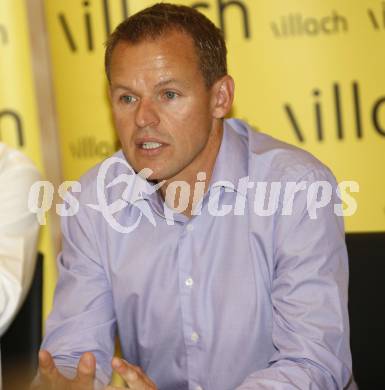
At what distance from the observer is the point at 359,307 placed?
2.09 metres

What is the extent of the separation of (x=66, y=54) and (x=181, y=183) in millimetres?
1315

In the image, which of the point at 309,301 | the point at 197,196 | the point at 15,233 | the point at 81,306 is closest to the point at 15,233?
the point at 15,233

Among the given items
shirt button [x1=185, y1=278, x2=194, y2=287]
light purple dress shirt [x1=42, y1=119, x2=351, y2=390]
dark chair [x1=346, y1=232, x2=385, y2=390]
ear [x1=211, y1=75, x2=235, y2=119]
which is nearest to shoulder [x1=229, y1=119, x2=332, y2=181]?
light purple dress shirt [x1=42, y1=119, x2=351, y2=390]

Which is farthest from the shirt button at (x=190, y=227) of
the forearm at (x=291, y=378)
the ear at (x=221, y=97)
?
the forearm at (x=291, y=378)

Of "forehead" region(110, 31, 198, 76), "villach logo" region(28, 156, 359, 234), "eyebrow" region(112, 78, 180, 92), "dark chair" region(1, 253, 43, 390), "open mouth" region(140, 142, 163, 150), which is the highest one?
"forehead" region(110, 31, 198, 76)

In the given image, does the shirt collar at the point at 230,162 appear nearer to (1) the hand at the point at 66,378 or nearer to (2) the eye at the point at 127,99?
(2) the eye at the point at 127,99

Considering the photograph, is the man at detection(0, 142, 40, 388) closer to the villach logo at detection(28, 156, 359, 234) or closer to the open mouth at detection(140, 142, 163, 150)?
the villach logo at detection(28, 156, 359, 234)

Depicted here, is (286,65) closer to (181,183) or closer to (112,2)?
(112,2)

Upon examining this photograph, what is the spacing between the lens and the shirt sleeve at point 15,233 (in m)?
2.28

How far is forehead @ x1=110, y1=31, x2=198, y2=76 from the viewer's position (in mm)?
2074

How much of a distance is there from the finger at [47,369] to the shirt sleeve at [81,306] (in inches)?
10.5

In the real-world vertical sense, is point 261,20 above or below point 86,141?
above

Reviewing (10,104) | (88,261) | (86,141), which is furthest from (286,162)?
(10,104)

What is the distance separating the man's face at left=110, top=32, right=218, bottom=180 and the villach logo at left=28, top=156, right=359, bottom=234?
0.22ft
